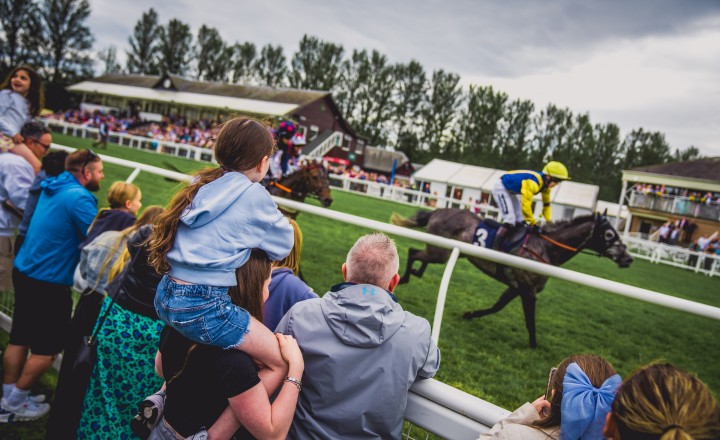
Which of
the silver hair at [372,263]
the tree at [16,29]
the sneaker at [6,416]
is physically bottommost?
the sneaker at [6,416]

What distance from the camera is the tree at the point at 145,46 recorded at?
2581 inches

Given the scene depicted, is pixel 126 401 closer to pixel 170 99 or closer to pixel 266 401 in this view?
pixel 266 401

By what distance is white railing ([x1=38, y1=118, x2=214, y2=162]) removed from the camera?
28.0 m

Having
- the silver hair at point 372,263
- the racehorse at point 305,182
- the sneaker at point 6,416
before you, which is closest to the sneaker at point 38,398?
the sneaker at point 6,416

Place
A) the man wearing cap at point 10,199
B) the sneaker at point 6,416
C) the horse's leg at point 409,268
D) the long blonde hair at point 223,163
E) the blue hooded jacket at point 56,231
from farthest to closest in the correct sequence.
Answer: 1. the horse's leg at point 409,268
2. the man wearing cap at point 10,199
3. the blue hooded jacket at point 56,231
4. the sneaker at point 6,416
5. the long blonde hair at point 223,163

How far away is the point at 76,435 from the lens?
84.7 inches

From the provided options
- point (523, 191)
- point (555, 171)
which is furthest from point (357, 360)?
point (555, 171)

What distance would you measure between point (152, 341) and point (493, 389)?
317 centimetres

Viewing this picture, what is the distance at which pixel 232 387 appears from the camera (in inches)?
56.4

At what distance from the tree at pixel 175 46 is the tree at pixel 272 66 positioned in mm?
10461

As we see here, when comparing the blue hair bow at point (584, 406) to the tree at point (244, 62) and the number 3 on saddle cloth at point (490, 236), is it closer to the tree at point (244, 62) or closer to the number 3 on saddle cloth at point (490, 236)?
the number 3 on saddle cloth at point (490, 236)

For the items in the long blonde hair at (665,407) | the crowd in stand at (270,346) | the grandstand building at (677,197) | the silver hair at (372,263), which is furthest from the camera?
the grandstand building at (677,197)

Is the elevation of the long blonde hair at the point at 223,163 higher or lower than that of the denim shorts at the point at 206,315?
higher

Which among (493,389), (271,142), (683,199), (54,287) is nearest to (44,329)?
(54,287)
